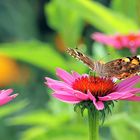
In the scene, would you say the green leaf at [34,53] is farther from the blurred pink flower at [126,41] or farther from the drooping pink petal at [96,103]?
the drooping pink petal at [96,103]

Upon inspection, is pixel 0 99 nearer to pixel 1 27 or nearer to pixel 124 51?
pixel 124 51

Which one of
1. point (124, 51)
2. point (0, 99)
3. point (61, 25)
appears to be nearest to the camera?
point (0, 99)

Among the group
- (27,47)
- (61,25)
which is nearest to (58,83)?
(27,47)

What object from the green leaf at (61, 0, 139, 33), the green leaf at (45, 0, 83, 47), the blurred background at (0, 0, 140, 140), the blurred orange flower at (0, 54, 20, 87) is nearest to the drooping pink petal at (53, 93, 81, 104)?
the blurred background at (0, 0, 140, 140)

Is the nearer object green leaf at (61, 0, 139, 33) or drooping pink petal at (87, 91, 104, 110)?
drooping pink petal at (87, 91, 104, 110)

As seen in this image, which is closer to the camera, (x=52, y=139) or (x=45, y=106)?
(x=52, y=139)

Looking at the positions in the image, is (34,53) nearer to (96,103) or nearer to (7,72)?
(96,103)

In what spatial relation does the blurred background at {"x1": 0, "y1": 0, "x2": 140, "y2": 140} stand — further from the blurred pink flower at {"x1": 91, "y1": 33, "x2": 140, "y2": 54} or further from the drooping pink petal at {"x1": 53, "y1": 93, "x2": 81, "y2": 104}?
the drooping pink petal at {"x1": 53, "y1": 93, "x2": 81, "y2": 104}

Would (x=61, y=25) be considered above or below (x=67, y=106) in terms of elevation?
above
